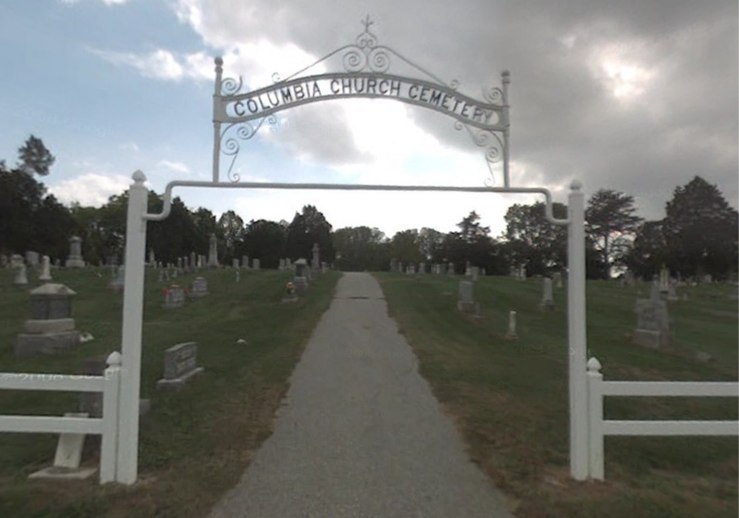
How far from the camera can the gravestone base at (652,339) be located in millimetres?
15570

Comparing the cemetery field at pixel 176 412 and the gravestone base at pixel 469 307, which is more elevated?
the gravestone base at pixel 469 307

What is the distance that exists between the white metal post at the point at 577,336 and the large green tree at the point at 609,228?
30.5m

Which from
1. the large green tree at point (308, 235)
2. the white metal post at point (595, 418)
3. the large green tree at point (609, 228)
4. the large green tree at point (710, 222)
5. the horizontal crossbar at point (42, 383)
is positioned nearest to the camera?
the horizontal crossbar at point (42, 383)

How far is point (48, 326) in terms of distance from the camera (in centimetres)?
1395

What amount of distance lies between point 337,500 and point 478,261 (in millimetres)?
73109

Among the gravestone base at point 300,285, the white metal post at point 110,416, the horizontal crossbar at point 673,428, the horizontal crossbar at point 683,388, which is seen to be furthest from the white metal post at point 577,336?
the gravestone base at point 300,285

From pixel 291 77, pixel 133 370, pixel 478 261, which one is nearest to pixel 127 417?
pixel 133 370

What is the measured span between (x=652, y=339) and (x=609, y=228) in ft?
101

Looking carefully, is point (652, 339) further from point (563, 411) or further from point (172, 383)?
point (172, 383)

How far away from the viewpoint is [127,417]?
5.31 m

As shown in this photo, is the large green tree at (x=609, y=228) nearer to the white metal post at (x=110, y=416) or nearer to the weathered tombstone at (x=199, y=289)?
the weathered tombstone at (x=199, y=289)

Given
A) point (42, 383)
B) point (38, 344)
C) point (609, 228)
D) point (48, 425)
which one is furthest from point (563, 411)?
point (609, 228)

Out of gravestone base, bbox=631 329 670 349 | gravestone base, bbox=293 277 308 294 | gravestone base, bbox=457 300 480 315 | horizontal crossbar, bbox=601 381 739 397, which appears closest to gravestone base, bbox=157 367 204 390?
horizontal crossbar, bbox=601 381 739 397

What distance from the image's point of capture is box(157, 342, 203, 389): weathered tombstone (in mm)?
9297
